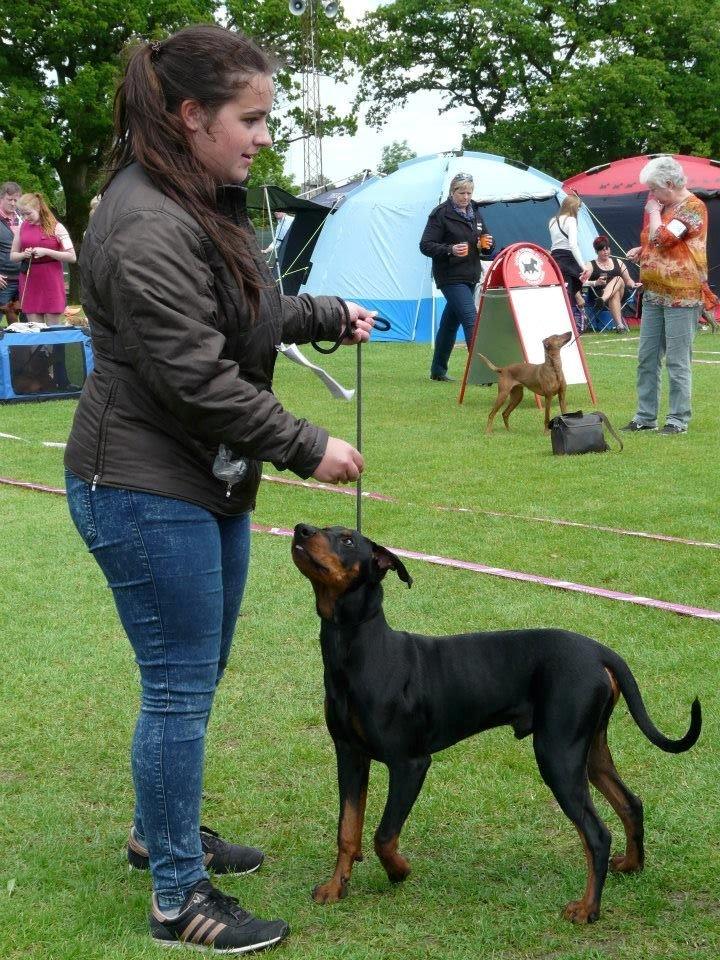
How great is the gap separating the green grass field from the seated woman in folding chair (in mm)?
12119

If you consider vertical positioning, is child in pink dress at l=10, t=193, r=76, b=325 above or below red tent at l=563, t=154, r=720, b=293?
below

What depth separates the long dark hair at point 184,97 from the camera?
232cm

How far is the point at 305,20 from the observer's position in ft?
115

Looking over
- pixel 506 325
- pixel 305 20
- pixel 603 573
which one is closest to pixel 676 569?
pixel 603 573

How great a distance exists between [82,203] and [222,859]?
3036 cm

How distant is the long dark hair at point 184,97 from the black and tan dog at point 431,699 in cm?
81

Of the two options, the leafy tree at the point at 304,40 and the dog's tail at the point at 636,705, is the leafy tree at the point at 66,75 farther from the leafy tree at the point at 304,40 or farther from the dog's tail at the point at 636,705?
the dog's tail at the point at 636,705

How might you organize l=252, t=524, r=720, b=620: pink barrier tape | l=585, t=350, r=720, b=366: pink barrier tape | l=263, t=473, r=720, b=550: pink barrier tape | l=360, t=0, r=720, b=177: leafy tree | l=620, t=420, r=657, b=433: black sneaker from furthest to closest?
l=360, t=0, r=720, b=177: leafy tree, l=585, t=350, r=720, b=366: pink barrier tape, l=620, t=420, r=657, b=433: black sneaker, l=263, t=473, r=720, b=550: pink barrier tape, l=252, t=524, r=720, b=620: pink barrier tape

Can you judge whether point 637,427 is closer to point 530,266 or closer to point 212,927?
point 530,266

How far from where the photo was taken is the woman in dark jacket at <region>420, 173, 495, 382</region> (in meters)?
11.8

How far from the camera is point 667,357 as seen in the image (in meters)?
9.10

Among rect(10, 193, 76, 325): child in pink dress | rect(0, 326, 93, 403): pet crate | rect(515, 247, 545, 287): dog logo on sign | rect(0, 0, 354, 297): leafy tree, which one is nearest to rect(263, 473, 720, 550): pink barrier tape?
rect(515, 247, 545, 287): dog logo on sign

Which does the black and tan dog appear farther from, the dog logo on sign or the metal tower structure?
the metal tower structure

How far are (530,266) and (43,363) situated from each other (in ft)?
16.7
